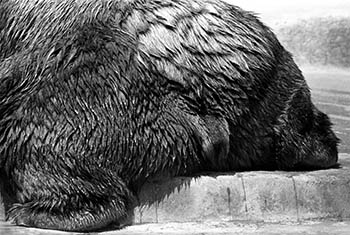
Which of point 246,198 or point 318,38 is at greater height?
point 318,38

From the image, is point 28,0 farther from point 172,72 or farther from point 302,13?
point 302,13

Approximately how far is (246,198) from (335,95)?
4.70 metres

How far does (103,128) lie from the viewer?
15.4 feet

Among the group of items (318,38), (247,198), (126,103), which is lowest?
(247,198)

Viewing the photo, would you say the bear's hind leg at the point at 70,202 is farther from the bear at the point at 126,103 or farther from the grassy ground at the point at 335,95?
the grassy ground at the point at 335,95

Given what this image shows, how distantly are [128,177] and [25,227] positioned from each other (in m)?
0.56

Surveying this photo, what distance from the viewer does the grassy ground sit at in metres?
7.13

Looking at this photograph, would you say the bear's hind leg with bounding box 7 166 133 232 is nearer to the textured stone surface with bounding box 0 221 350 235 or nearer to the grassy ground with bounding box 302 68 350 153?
the textured stone surface with bounding box 0 221 350 235

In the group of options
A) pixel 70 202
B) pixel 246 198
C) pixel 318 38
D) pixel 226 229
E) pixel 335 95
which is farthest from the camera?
pixel 318 38

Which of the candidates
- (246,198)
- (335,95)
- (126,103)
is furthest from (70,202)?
(335,95)

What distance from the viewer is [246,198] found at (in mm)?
4895

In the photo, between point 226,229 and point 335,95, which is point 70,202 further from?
point 335,95

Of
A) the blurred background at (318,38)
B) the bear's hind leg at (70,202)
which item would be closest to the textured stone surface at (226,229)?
the bear's hind leg at (70,202)

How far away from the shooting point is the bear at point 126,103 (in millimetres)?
4641
